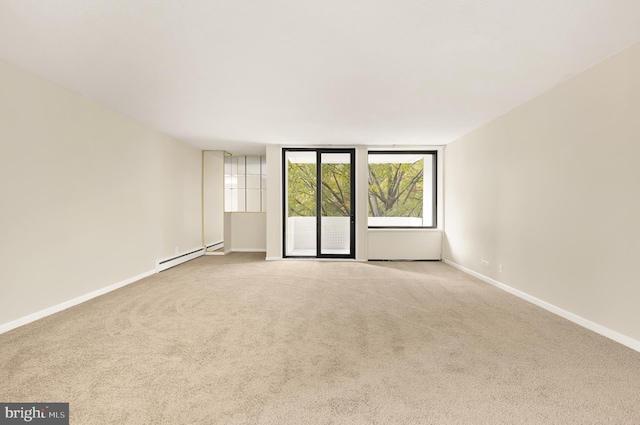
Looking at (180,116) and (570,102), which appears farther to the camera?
(180,116)

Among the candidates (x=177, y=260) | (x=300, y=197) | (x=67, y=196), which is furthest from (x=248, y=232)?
(x=67, y=196)

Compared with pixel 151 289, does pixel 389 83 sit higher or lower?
higher

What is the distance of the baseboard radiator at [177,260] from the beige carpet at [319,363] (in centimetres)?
158

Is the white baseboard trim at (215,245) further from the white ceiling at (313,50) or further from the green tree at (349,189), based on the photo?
the white ceiling at (313,50)

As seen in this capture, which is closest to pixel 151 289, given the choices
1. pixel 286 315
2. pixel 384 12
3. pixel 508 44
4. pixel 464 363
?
pixel 286 315

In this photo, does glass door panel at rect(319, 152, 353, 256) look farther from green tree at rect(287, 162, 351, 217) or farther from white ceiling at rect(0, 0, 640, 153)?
white ceiling at rect(0, 0, 640, 153)

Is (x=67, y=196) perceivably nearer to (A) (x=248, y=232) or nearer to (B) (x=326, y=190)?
Result: (B) (x=326, y=190)

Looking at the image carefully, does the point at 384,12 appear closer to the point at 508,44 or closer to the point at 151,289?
the point at 508,44

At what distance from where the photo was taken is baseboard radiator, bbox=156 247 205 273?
17.7ft

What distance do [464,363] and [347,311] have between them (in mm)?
1363

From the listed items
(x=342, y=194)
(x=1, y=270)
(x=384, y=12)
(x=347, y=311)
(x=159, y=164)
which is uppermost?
(x=384, y=12)

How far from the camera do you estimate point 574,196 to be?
Result: 307cm

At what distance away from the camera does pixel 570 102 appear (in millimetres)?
3127

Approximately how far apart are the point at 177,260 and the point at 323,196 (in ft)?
10.7
